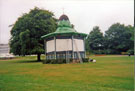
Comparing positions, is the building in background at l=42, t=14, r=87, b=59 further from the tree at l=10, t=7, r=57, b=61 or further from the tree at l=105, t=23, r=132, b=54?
the tree at l=105, t=23, r=132, b=54

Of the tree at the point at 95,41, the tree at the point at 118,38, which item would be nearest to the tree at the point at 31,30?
the tree at the point at 95,41

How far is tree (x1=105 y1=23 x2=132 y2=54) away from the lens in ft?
180

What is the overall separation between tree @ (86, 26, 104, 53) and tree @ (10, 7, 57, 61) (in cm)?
3167

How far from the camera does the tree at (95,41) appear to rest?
2381 inches

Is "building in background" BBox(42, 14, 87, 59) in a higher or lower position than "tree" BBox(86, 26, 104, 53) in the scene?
lower

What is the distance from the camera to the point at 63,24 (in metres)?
27.8

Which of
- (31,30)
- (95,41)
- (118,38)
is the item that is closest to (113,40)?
(118,38)

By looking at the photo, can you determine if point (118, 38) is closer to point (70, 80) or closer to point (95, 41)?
point (95, 41)

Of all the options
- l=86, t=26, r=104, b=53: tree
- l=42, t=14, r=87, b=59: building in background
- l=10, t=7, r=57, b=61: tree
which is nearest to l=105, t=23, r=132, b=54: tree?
l=86, t=26, r=104, b=53: tree

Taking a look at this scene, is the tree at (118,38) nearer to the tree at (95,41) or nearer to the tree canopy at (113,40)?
the tree canopy at (113,40)

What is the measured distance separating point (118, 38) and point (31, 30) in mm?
38793

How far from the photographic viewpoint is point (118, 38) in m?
56.3

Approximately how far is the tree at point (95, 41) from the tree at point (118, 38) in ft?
9.82

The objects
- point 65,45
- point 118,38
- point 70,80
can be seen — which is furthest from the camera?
point 118,38
